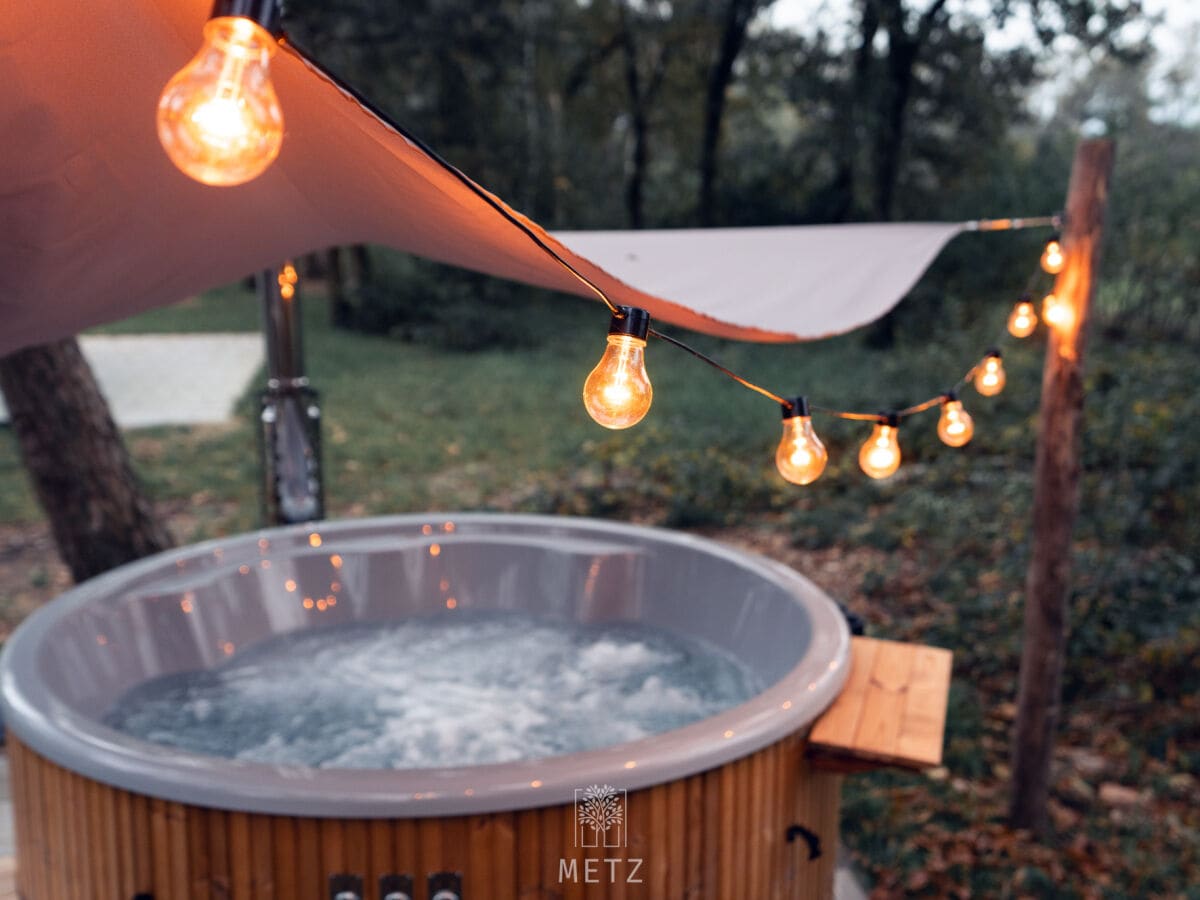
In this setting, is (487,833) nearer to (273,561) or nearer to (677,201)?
(273,561)

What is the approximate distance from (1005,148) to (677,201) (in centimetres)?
318

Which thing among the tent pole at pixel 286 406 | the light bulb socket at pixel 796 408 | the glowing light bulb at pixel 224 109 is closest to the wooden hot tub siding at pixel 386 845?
the light bulb socket at pixel 796 408

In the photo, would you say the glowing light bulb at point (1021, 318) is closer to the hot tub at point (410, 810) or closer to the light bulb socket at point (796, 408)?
the hot tub at point (410, 810)

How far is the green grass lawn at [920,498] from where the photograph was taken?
106 inches

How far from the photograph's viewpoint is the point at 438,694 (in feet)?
9.25

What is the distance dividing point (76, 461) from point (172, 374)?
4.69m

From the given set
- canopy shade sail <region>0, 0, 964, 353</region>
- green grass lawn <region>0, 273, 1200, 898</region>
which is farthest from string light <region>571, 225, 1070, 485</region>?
green grass lawn <region>0, 273, 1200, 898</region>

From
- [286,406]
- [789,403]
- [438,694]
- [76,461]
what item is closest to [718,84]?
[286,406]

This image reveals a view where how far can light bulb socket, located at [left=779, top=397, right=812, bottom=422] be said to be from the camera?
4.84ft

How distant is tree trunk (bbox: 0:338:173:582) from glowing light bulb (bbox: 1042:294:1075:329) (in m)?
2.85

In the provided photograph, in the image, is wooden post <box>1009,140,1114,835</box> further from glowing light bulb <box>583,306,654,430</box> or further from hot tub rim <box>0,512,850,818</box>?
glowing light bulb <box>583,306,654,430</box>

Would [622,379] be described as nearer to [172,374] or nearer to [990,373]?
[990,373]

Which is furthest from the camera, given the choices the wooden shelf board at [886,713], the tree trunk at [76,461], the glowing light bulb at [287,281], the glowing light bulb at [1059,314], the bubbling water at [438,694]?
the tree trunk at [76,461]

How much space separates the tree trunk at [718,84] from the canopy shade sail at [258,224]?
6.66m
